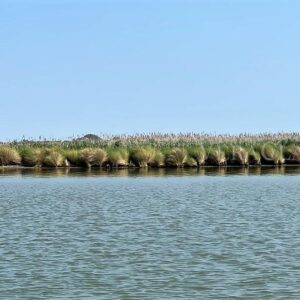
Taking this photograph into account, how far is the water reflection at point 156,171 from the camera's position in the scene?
126 ft

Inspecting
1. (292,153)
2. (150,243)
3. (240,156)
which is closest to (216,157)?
(240,156)

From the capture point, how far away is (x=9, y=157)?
145ft

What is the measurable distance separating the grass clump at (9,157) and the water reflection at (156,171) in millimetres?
1284

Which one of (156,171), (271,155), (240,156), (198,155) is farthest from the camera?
(271,155)

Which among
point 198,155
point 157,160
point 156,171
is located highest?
point 198,155

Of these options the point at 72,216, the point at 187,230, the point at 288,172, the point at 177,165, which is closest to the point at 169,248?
the point at 187,230

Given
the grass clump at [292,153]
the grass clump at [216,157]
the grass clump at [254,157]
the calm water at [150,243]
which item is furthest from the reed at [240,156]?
the calm water at [150,243]

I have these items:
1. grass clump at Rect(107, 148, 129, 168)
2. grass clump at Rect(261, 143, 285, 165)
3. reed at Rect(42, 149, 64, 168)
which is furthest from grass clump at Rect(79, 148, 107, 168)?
grass clump at Rect(261, 143, 285, 165)

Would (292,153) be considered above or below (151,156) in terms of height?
above

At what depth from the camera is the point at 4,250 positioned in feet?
48.7

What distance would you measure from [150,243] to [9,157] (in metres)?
29.4

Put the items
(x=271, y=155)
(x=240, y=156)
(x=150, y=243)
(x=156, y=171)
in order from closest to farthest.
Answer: (x=150, y=243), (x=156, y=171), (x=240, y=156), (x=271, y=155)

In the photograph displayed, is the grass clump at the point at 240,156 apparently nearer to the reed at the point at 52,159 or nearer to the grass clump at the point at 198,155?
the grass clump at the point at 198,155

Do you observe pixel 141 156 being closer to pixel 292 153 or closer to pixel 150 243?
pixel 292 153
